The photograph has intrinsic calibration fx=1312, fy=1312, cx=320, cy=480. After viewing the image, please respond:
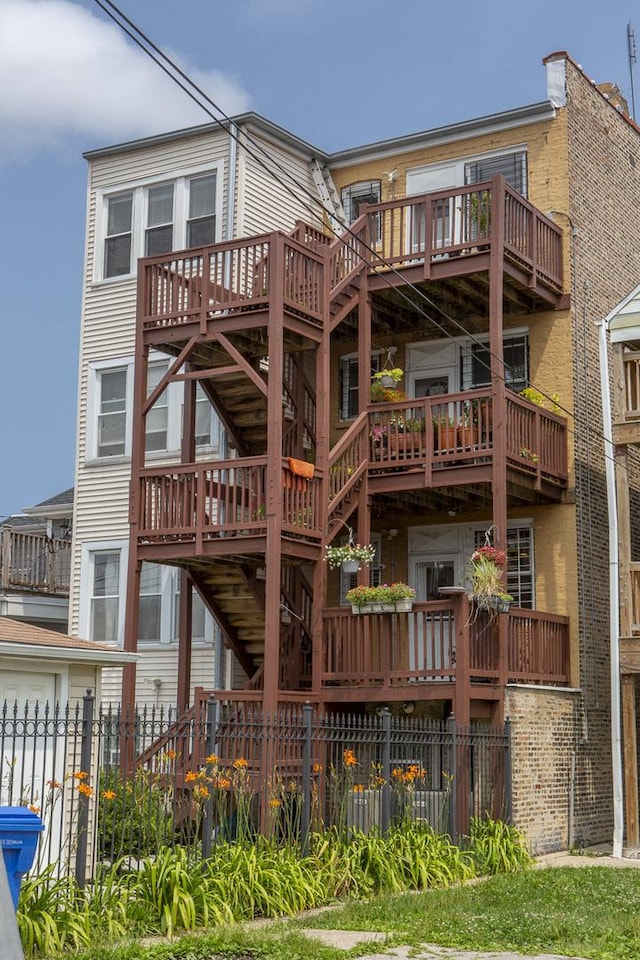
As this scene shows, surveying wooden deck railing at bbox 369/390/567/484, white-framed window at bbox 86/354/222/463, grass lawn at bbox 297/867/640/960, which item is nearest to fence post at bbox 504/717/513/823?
grass lawn at bbox 297/867/640/960

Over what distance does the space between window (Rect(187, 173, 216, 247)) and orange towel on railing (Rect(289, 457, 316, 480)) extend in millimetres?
6331

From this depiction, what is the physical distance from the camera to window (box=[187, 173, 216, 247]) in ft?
77.4

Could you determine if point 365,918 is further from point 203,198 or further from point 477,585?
point 203,198

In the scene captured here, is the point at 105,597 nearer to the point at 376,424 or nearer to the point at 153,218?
the point at 376,424

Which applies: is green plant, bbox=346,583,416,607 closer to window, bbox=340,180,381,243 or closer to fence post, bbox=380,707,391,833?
fence post, bbox=380,707,391,833

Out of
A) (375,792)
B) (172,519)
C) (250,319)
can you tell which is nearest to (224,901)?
(375,792)

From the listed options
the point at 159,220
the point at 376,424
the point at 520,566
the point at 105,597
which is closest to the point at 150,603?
the point at 105,597

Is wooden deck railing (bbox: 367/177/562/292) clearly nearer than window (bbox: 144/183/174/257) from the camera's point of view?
Yes

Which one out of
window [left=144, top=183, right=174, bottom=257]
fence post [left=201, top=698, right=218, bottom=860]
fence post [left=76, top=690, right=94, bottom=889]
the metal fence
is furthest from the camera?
window [left=144, top=183, right=174, bottom=257]

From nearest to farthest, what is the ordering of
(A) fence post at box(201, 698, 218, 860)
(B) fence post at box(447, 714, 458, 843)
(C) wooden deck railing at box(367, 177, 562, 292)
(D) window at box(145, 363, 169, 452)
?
(A) fence post at box(201, 698, 218, 860)
(B) fence post at box(447, 714, 458, 843)
(C) wooden deck railing at box(367, 177, 562, 292)
(D) window at box(145, 363, 169, 452)

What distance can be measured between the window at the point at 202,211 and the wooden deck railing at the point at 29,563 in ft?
23.7

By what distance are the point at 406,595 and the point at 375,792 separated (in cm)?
341

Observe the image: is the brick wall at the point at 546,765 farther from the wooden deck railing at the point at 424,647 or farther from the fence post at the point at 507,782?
the wooden deck railing at the point at 424,647

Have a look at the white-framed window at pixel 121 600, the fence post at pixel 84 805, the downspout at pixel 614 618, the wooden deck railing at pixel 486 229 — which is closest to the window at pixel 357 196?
the wooden deck railing at pixel 486 229
